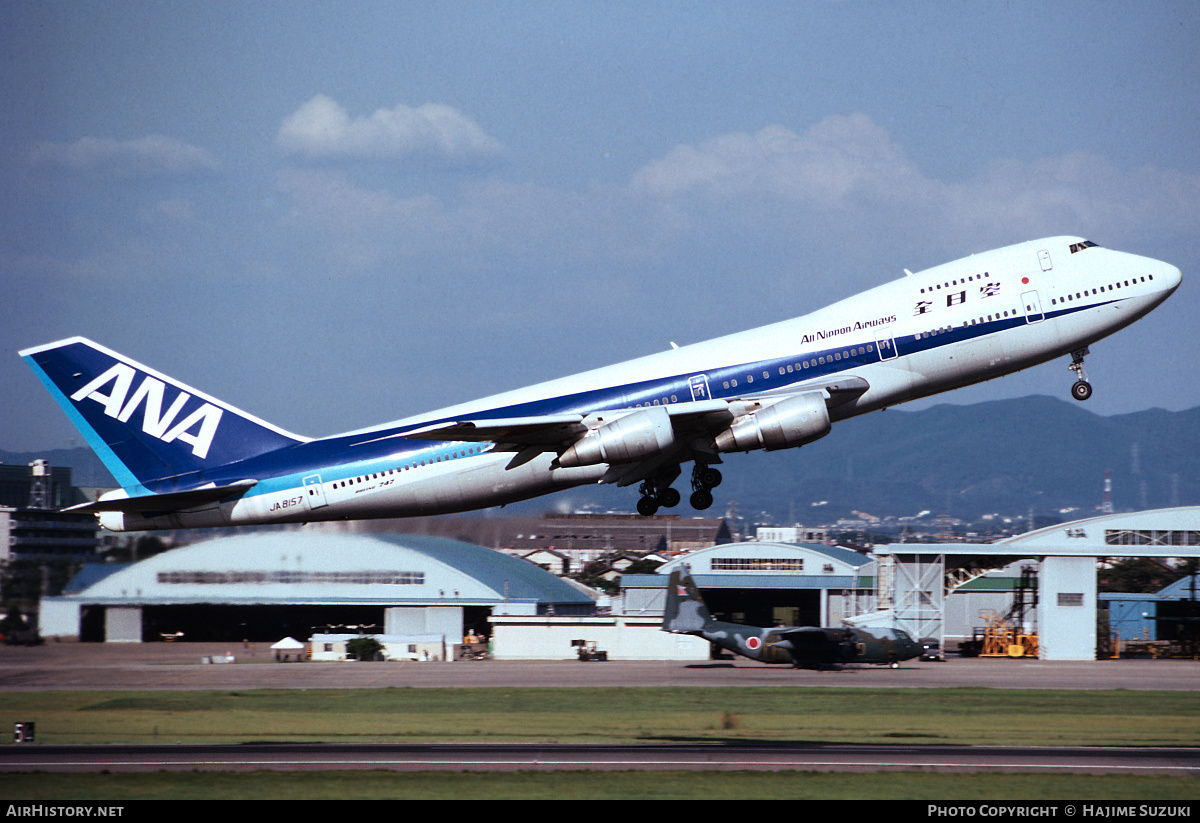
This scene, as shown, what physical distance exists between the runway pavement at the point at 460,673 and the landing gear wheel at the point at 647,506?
590 inches

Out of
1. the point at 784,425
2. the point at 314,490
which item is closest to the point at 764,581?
the point at 314,490

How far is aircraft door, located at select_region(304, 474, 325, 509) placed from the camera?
3578 cm

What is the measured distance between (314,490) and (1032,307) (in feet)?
70.8

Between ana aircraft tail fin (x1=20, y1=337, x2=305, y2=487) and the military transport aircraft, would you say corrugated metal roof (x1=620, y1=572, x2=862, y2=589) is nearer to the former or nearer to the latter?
the military transport aircraft

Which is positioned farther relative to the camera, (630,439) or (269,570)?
(269,570)

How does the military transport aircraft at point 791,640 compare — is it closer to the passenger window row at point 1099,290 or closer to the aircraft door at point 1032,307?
the aircraft door at point 1032,307

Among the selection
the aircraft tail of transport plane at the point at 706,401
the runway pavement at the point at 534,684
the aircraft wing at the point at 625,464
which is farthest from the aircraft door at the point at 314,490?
the runway pavement at the point at 534,684

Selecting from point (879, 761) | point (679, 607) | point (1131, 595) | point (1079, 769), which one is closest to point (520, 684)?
point (679, 607)

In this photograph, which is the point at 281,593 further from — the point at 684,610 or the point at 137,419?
the point at 684,610

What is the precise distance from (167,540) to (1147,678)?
41171 mm

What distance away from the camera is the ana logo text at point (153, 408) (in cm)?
3738

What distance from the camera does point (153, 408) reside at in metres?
37.8

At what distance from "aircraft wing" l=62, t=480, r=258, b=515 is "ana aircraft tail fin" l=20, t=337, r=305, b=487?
1.13 m

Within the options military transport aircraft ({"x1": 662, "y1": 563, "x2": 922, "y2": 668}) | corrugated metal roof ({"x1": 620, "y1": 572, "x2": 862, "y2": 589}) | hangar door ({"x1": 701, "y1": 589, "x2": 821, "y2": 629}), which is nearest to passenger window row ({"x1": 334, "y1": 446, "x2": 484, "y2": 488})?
military transport aircraft ({"x1": 662, "y1": 563, "x2": 922, "y2": 668})
